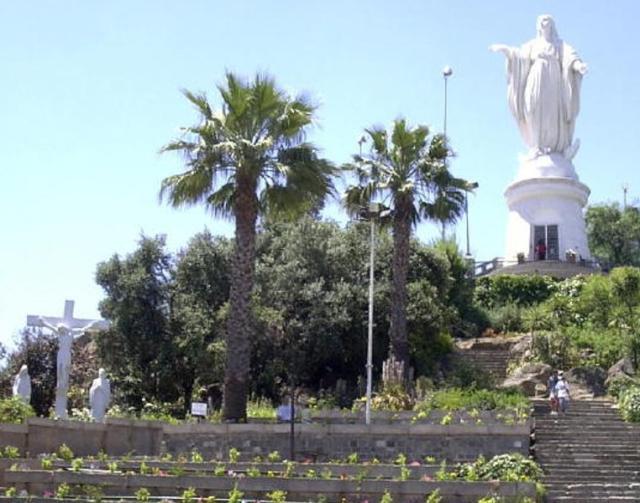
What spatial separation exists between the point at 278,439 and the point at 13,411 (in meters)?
5.64

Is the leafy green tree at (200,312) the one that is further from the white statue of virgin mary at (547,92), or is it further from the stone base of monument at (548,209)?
the white statue of virgin mary at (547,92)

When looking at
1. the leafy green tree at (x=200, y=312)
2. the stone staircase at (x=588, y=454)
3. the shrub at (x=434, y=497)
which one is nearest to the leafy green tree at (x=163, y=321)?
the leafy green tree at (x=200, y=312)

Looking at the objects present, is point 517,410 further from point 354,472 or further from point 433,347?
point 433,347

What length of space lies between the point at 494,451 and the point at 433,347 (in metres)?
11.1

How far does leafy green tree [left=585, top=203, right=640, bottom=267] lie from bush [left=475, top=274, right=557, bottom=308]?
24.7m

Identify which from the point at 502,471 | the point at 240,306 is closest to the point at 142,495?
the point at 502,471

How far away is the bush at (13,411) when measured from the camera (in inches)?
917

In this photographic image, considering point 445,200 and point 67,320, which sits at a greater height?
point 445,200

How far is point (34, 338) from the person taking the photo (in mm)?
35688

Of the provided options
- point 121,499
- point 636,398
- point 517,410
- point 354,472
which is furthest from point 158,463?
point 636,398

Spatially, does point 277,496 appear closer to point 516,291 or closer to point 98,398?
point 98,398

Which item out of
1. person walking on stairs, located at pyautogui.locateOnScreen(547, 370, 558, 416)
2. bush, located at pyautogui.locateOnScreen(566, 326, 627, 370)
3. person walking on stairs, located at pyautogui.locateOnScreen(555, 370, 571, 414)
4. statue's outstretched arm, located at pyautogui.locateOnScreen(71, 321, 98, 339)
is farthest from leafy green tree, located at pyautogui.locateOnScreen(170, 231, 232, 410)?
bush, located at pyautogui.locateOnScreen(566, 326, 627, 370)

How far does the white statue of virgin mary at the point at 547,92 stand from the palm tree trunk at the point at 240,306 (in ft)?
77.9

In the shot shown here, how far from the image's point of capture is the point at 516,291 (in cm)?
4238
